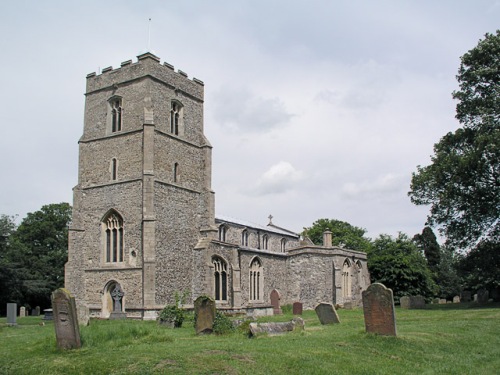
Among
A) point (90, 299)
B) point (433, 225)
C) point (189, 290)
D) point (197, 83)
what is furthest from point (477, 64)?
point (90, 299)

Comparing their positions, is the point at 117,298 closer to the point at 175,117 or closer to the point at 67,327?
the point at 175,117

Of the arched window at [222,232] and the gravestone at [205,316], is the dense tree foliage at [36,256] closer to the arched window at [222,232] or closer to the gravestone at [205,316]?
the arched window at [222,232]

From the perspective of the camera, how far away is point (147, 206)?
29.4 m

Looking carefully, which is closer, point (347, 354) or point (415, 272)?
point (347, 354)

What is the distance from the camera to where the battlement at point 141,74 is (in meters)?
31.9

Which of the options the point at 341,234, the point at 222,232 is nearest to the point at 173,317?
the point at 222,232

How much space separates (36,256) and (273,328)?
41714mm

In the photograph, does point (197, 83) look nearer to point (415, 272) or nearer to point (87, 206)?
point (87, 206)

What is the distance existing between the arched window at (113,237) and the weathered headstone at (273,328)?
15.9 m

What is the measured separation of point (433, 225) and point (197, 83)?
57.8 feet

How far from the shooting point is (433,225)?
31844mm

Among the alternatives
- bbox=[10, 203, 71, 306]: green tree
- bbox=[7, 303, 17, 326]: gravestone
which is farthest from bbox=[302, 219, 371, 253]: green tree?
bbox=[7, 303, 17, 326]: gravestone

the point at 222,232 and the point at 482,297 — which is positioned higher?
the point at 222,232

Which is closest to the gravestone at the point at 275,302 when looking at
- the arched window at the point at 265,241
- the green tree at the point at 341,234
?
the arched window at the point at 265,241
